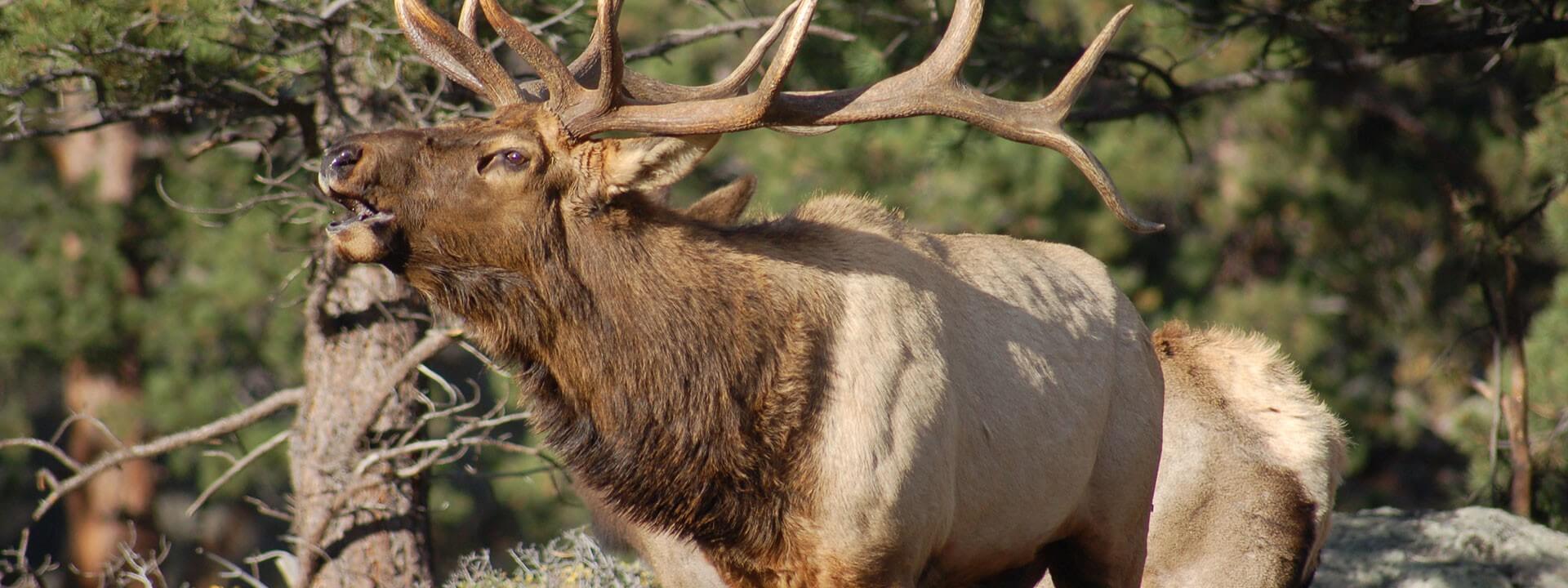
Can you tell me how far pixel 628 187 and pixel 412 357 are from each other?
1.97 meters

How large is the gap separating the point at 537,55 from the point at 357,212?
0.60 metres

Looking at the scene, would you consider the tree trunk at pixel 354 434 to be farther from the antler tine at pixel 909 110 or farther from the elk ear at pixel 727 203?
the antler tine at pixel 909 110

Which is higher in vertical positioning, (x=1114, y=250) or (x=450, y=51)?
(x=450, y=51)

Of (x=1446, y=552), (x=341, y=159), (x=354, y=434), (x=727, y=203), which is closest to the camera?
(x=341, y=159)

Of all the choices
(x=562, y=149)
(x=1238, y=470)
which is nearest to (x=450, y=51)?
(x=562, y=149)

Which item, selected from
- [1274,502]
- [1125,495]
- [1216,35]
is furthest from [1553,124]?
[1125,495]

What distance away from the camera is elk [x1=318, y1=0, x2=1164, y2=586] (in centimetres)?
354

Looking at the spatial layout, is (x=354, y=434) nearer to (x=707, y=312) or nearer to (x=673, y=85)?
(x=673, y=85)

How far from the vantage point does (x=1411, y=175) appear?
1300 centimetres

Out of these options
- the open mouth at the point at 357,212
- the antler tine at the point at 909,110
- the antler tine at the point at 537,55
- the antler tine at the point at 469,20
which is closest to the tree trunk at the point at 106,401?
the antler tine at the point at 469,20

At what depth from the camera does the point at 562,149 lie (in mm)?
3670

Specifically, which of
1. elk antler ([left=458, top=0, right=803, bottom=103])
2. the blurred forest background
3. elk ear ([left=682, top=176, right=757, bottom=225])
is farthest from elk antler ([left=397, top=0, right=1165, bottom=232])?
the blurred forest background

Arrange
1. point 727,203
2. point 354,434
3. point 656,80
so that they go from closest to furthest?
point 727,203 → point 656,80 → point 354,434

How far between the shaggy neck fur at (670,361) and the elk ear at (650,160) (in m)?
0.08
